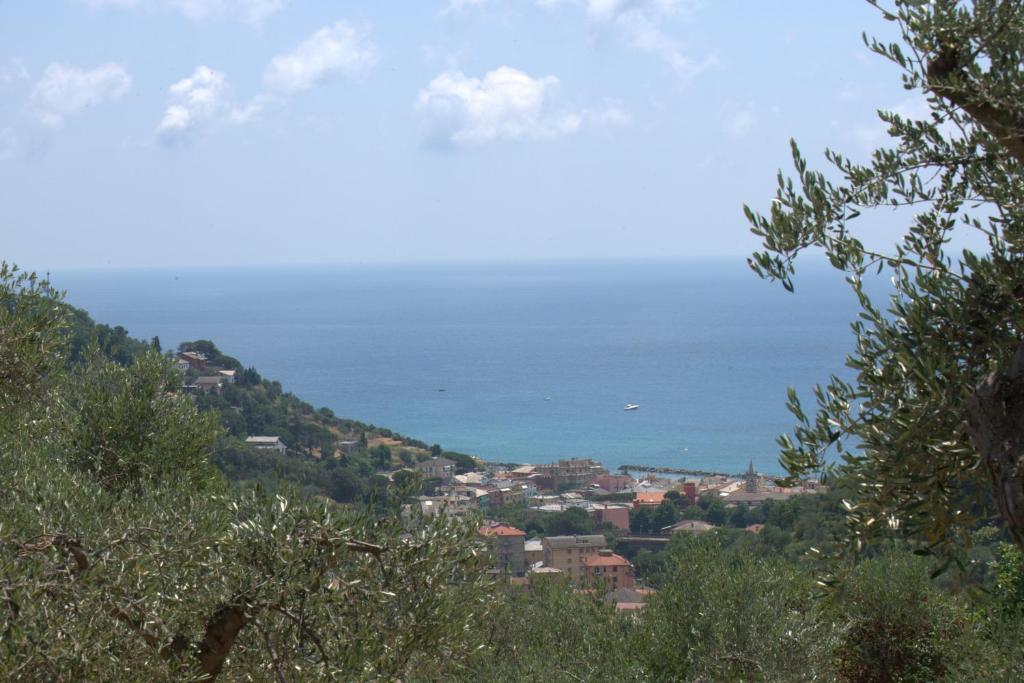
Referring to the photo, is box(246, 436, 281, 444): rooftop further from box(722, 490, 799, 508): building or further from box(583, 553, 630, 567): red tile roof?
box(722, 490, 799, 508): building

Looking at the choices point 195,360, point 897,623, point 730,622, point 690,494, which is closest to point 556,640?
point 730,622

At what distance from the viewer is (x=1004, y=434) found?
3697mm

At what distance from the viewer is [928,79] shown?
174 inches

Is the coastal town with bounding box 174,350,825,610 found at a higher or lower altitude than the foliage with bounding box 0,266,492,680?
lower

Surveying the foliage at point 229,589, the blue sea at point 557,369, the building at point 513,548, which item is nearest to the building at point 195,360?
the blue sea at point 557,369

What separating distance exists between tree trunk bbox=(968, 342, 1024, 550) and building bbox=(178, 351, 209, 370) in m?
42.8

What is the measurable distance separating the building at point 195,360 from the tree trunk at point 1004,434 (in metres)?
42.8

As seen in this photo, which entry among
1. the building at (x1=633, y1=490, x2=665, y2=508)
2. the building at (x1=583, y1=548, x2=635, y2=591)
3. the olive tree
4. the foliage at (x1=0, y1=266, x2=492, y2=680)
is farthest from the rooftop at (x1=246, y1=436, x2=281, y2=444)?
the olive tree

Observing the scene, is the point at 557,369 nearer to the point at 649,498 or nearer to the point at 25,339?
the point at 649,498

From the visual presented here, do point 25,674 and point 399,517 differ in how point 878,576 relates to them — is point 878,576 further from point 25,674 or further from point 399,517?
point 25,674

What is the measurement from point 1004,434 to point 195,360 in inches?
1762

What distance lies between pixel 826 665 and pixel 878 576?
2.23m

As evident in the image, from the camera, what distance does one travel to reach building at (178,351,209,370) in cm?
4419

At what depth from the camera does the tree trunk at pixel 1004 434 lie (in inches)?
142
